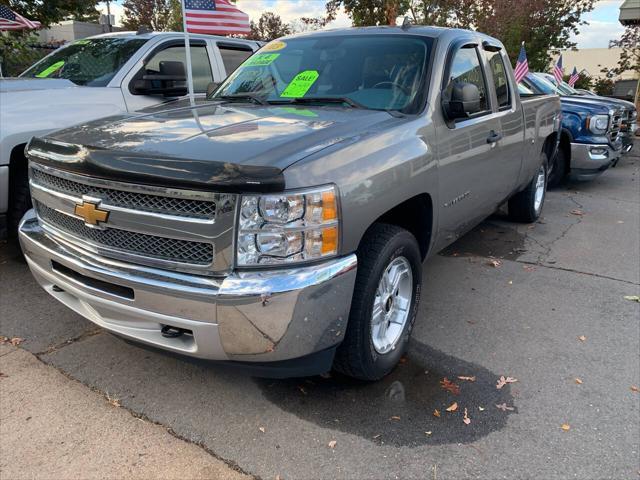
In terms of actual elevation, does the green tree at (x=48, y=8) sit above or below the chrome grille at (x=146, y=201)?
above

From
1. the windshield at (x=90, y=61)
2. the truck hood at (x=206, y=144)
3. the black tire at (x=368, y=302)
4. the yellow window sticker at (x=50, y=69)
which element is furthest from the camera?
the yellow window sticker at (x=50, y=69)

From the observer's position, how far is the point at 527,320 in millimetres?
3893

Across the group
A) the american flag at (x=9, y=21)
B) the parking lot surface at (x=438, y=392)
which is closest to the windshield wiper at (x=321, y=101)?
the parking lot surface at (x=438, y=392)

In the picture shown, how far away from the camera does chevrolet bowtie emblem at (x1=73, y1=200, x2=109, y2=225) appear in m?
2.46

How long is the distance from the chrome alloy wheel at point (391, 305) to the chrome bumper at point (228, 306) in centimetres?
48

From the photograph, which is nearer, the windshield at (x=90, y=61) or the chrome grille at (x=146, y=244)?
the chrome grille at (x=146, y=244)

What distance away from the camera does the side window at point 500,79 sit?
4484 mm

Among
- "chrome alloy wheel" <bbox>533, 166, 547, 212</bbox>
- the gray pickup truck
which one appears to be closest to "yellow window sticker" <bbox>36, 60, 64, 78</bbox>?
the gray pickup truck

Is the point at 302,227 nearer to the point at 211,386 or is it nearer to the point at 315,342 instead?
the point at 315,342

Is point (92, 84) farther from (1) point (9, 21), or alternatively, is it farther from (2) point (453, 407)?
(1) point (9, 21)

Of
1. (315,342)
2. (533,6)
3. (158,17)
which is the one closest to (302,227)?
(315,342)

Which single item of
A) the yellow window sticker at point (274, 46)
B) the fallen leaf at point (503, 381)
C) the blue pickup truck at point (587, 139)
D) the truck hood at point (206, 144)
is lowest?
the fallen leaf at point (503, 381)

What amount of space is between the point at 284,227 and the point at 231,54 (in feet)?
15.9

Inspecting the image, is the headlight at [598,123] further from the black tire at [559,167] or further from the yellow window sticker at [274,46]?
the yellow window sticker at [274,46]
